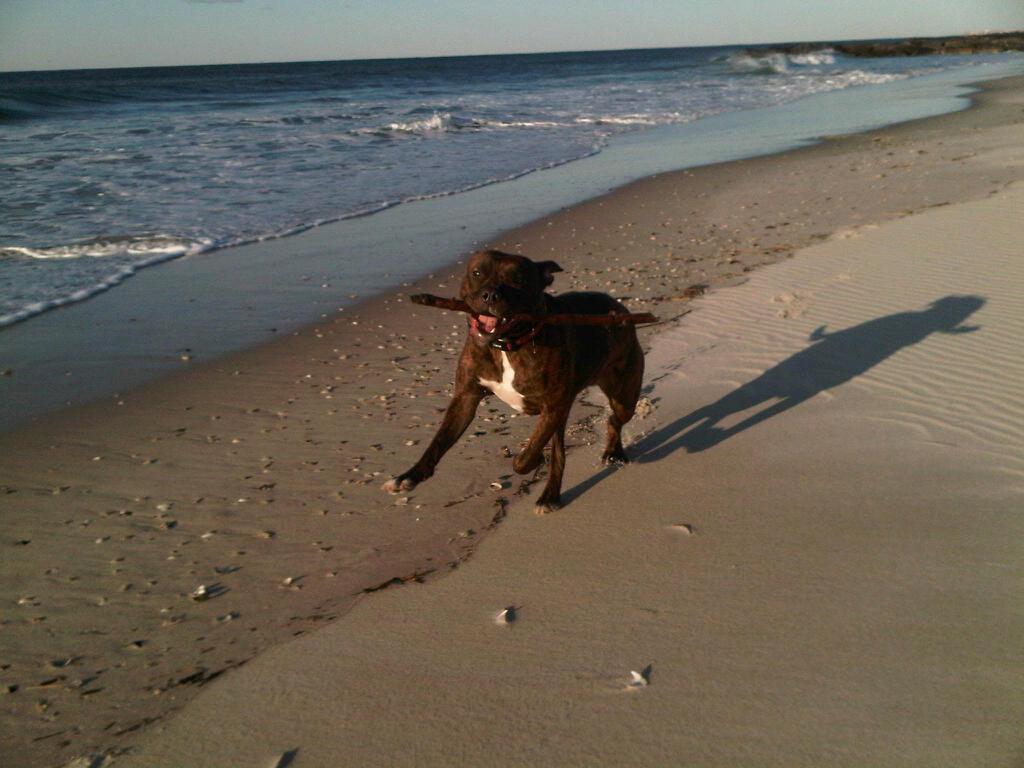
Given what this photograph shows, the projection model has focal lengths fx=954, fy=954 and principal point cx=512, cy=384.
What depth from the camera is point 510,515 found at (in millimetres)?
5332

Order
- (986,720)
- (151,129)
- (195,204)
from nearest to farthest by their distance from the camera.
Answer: (986,720) < (195,204) < (151,129)

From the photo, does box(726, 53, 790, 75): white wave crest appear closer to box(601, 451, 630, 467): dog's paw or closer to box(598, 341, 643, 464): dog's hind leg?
box(598, 341, 643, 464): dog's hind leg

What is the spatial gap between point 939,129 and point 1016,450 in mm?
18046

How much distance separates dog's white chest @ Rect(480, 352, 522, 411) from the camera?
16.4ft

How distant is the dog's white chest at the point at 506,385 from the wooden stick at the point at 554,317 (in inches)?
12.5

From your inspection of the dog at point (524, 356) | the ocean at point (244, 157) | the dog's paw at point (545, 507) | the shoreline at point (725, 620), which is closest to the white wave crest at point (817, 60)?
the ocean at point (244, 157)

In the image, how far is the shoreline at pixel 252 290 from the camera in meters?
7.91

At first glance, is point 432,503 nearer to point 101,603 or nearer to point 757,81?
point 101,603

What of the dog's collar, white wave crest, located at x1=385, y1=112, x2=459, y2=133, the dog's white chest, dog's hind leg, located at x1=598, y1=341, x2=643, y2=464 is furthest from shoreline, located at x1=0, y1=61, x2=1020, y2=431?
white wave crest, located at x1=385, y1=112, x2=459, y2=133

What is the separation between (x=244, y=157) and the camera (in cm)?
2127

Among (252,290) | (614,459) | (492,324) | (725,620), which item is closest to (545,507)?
(614,459)

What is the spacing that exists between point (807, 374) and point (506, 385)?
310 centimetres

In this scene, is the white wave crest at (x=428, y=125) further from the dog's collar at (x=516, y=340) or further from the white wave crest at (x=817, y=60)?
the white wave crest at (x=817, y=60)

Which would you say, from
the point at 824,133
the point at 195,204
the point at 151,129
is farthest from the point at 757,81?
the point at 195,204
